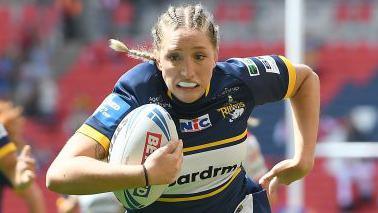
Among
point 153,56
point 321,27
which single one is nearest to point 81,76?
point 321,27

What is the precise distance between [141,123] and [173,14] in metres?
0.50

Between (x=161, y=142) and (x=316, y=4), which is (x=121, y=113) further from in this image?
(x=316, y=4)

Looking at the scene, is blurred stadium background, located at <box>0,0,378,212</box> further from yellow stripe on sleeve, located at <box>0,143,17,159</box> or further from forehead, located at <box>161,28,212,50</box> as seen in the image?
forehead, located at <box>161,28,212,50</box>

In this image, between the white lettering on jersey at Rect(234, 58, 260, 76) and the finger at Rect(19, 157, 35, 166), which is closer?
A: the white lettering on jersey at Rect(234, 58, 260, 76)

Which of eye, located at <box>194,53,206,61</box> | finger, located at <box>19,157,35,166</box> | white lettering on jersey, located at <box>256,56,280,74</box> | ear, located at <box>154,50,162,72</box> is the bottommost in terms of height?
finger, located at <box>19,157,35,166</box>

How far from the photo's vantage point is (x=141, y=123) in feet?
11.3

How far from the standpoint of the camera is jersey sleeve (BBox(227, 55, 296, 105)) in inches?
159

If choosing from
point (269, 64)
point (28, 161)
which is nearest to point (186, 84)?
point (269, 64)

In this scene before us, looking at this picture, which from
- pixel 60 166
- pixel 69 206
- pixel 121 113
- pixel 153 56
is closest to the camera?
pixel 60 166

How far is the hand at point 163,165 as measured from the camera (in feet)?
10.6

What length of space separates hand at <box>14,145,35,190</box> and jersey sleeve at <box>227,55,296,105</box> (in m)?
1.35

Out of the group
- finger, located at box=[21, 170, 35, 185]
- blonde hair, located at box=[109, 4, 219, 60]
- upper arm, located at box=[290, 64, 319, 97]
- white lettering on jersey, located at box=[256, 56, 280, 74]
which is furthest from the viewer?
finger, located at box=[21, 170, 35, 185]

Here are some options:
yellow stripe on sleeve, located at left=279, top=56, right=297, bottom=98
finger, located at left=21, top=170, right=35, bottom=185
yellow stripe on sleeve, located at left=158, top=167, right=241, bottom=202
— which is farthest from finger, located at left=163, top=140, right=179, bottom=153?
finger, located at left=21, top=170, right=35, bottom=185

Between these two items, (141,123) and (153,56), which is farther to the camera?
(153,56)
